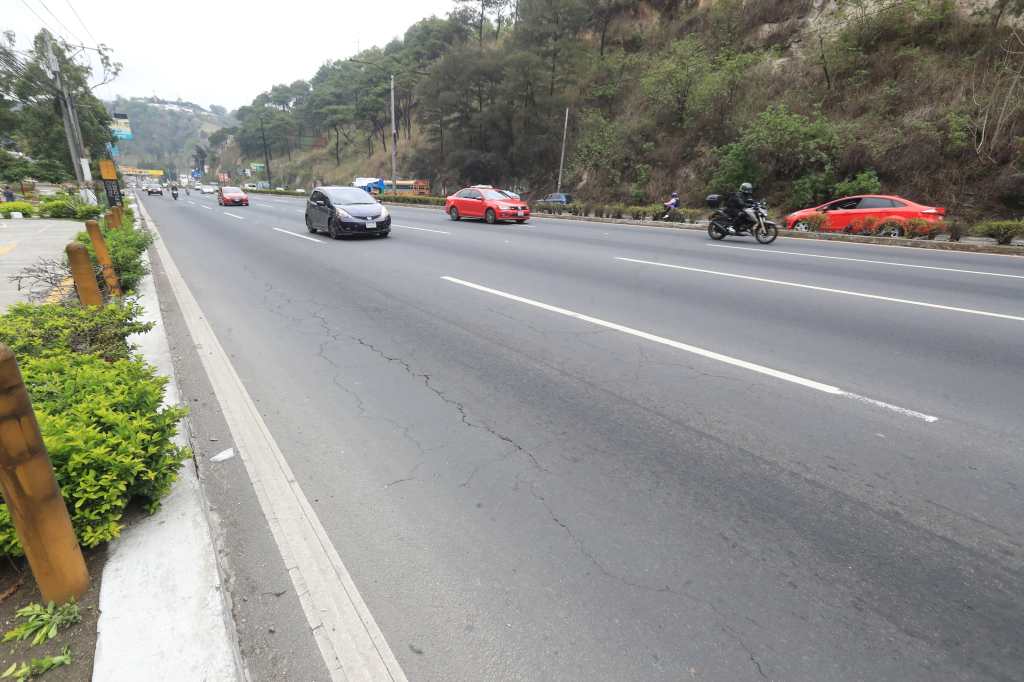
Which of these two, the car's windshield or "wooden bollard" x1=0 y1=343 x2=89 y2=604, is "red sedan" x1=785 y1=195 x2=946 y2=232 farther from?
"wooden bollard" x1=0 y1=343 x2=89 y2=604

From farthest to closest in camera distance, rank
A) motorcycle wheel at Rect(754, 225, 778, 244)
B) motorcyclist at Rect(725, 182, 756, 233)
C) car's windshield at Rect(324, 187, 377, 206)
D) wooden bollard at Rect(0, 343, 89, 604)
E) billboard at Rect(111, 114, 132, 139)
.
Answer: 1. billboard at Rect(111, 114, 132, 139)
2. motorcyclist at Rect(725, 182, 756, 233)
3. motorcycle wheel at Rect(754, 225, 778, 244)
4. car's windshield at Rect(324, 187, 377, 206)
5. wooden bollard at Rect(0, 343, 89, 604)

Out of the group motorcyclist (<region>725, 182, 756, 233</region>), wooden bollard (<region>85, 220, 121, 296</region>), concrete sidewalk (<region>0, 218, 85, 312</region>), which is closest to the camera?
wooden bollard (<region>85, 220, 121, 296</region>)

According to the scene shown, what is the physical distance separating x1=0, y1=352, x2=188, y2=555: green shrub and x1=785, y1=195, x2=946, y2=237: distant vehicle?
19668 millimetres

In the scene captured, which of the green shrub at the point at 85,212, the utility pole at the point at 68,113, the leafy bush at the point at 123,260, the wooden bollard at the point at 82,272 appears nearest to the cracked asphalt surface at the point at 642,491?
the wooden bollard at the point at 82,272

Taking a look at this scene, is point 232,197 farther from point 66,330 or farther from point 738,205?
point 66,330

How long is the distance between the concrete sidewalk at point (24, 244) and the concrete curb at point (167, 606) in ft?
18.1

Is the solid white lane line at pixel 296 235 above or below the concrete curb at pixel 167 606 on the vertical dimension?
below

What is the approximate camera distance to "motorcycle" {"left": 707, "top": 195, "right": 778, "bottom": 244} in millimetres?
14812

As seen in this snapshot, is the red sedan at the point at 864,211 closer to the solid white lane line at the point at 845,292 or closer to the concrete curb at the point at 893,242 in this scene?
the concrete curb at the point at 893,242

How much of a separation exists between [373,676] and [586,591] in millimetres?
934

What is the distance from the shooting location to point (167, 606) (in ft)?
6.50

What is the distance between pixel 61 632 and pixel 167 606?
345mm

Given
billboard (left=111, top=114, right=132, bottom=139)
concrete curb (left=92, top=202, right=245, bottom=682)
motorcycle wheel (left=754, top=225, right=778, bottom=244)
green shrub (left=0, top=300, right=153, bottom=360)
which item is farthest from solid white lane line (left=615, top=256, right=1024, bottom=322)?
billboard (left=111, top=114, right=132, bottom=139)

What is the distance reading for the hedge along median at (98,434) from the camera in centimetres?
217
